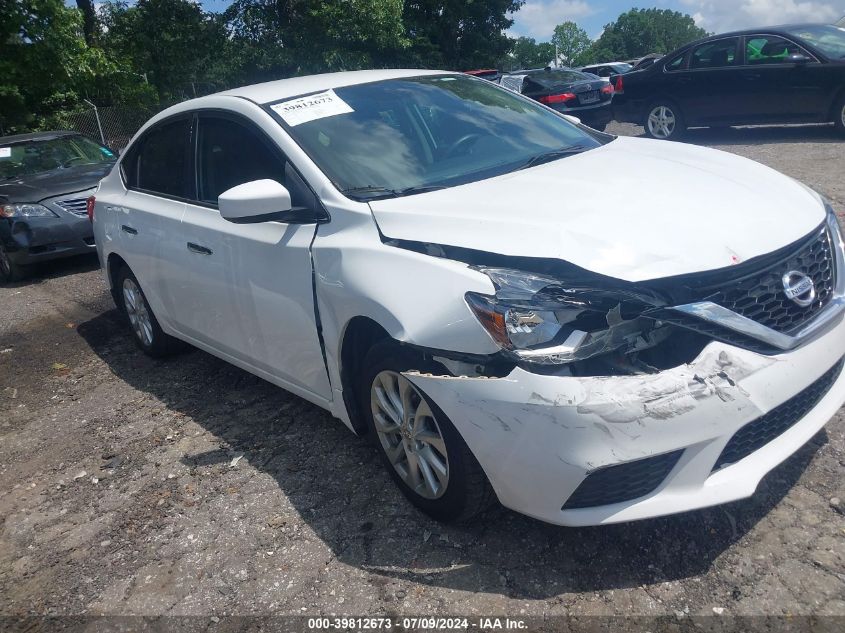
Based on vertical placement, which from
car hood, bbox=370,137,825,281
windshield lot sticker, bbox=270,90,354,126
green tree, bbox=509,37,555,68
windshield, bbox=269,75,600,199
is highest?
windshield lot sticker, bbox=270,90,354,126

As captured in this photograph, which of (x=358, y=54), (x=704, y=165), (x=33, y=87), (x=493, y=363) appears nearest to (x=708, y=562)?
(x=493, y=363)

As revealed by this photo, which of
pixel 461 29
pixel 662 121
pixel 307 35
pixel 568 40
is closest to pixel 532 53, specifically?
pixel 568 40

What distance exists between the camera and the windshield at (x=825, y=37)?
1021cm

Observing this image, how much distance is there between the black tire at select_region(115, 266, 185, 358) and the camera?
17.5ft

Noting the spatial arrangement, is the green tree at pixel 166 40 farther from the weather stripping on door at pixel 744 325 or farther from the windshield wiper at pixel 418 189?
the weather stripping on door at pixel 744 325

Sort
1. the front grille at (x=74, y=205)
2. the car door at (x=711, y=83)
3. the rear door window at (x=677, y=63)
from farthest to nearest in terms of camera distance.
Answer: the rear door window at (x=677, y=63)
the car door at (x=711, y=83)
the front grille at (x=74, y=205)

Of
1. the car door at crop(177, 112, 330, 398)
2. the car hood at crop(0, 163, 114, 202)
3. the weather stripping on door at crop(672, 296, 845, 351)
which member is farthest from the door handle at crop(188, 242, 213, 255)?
the car hood at crop(0, 163, 114, 202)

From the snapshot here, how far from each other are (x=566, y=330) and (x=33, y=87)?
759 inches

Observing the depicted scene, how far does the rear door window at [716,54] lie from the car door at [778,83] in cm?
21

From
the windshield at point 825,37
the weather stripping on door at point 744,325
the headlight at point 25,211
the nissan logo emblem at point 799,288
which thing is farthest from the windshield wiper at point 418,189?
the windshield at point 825,37

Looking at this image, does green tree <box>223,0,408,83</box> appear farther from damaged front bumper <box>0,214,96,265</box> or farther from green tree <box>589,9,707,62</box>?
green tree <box>589,9,707,62</box>

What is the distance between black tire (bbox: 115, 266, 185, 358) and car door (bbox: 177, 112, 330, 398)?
0.72 m

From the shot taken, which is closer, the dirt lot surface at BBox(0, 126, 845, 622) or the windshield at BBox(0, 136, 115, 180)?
the dirt lot surface at BBox(0, 126, 845, 622)

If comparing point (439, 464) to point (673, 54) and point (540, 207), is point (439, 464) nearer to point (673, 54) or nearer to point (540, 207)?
point (540, 207)
